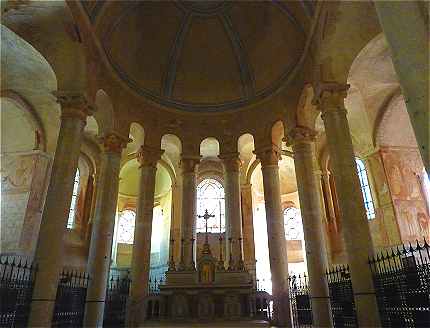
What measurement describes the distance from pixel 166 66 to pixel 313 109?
23.1 ft

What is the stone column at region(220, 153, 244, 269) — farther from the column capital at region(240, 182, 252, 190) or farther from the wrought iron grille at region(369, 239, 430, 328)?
the wrought iron grille at region(369, 239, 430, 328)

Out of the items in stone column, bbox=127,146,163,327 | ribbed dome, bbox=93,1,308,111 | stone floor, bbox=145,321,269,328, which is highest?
ribbed dome, bbox=93,1,308,111

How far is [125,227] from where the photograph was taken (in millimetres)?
20328

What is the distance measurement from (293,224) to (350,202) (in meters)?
12.6

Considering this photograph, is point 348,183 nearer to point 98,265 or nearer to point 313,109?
point 313,109

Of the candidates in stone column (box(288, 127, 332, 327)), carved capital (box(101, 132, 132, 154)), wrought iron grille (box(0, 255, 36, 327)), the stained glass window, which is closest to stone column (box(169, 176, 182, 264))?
carved capital (box(101, 132, 132, 154))

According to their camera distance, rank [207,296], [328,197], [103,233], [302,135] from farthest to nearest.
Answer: [328,197]
[302,135]
[207,296]
[103,233]

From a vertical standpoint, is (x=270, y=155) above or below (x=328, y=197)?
above

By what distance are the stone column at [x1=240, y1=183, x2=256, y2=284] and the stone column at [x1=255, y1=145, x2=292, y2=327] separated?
4.81 m

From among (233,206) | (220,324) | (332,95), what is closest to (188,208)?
(233,206)

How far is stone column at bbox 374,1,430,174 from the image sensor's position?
373 centimetres

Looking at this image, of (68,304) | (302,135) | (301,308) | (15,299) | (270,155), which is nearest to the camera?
(15,299)

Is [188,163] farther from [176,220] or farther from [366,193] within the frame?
[366,193]

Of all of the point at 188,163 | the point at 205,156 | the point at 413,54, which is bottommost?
the point at 413,54
